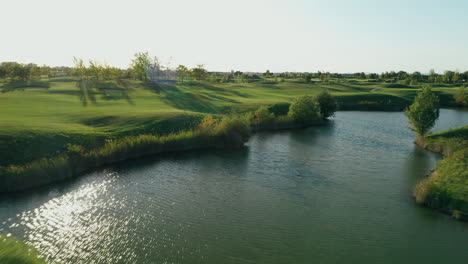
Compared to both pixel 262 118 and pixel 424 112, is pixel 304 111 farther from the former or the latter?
pixel 424 112

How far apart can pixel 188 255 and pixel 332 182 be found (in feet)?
65.1

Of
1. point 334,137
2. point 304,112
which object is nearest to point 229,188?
point 334,137

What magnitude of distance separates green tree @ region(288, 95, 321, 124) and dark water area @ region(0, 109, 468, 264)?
27.0 meters

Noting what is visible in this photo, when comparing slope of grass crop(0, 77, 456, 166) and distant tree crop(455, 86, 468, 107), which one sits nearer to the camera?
slope of grass crop(0, 77, 456, 166)

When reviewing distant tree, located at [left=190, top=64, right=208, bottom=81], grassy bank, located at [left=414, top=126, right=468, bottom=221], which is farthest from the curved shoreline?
distant tree, located at [left=190, top=64, right=208, bottom=81]

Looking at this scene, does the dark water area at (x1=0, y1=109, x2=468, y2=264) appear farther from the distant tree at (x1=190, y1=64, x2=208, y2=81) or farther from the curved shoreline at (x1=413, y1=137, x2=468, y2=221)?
the distant tree at (x1=190, y1=64, x2=208, y2=81)

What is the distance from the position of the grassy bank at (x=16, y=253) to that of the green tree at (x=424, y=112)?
54607mm

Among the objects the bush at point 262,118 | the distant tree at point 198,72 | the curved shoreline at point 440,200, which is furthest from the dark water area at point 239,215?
the distant tree at point 198,72

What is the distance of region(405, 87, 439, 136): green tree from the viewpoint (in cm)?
5122

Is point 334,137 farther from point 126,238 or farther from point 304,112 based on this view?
point 126,238

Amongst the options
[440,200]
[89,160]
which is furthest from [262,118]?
[440,200]

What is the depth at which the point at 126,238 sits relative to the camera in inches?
896

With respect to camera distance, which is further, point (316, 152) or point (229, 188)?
point (316, 152)

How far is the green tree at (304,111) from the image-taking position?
6994 cm
